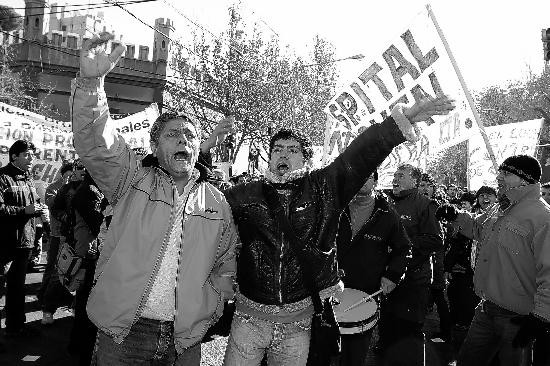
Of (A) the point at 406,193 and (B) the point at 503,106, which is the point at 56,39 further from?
(A) the point at 406,193

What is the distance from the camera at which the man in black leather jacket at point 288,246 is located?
9.75 feet

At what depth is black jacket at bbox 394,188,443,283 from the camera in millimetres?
5375

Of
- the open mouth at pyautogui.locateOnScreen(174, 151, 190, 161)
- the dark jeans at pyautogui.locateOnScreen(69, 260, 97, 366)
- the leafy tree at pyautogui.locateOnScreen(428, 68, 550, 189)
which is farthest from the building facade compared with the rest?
the open mouth at pyautogui.locateOnScreen(174, 151, 190, 161)

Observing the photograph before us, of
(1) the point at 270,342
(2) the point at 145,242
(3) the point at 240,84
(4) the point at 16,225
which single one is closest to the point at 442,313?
(1) the point at 270,342

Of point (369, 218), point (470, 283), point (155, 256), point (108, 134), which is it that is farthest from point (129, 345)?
point (470, 283)

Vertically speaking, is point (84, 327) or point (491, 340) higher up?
point (491, 340)

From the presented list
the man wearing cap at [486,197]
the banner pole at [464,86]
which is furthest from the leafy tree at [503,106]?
the banner pole at [464,86]

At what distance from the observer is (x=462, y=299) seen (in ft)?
23.5

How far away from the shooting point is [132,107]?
35.2 meters

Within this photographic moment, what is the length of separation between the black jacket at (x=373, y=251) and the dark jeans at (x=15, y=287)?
11.6ft

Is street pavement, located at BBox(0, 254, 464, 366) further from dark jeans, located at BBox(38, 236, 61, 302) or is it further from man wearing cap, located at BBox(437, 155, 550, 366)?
man wearing cap, located at BBox(437, 155, 550, 366)

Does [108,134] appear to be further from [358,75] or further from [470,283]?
[470,283]

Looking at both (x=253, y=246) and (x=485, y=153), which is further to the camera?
(x=485, y=153)

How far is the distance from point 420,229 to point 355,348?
1.86 meters
